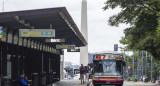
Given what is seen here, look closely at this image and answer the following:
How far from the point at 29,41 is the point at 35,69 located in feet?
10.1

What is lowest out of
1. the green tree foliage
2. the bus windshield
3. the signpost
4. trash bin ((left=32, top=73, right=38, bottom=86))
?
trash bin ((left=32, top=73, right=38, bottom=86))

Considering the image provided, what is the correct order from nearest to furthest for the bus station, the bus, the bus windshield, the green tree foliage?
1. the bus station
2. the bus
3. the bus windshield
4. the green tree foliage

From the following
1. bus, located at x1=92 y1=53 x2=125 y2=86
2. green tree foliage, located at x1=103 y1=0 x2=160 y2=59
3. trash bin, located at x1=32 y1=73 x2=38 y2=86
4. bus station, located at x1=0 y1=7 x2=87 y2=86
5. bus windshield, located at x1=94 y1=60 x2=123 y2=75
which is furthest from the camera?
green tree foliage, located at x1=103 y1=0 x2=160 y2=59

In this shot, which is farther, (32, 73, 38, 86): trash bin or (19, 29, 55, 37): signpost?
(32, 73, 38, 86): trash bin

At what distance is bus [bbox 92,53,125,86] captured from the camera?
96.9 feet

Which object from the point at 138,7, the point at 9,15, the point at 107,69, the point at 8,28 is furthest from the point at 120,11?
the point at 9,15

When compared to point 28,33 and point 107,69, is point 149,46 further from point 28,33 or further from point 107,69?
point 28,33

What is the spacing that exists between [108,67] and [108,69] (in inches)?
6.1

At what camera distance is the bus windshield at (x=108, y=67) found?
29.8 meters

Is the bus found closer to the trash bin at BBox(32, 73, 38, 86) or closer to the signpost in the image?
the trash bin at BBox(32, 73, 38, 86)

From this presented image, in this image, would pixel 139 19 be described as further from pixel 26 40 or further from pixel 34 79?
pixel 26 40

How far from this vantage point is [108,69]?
98.0ft

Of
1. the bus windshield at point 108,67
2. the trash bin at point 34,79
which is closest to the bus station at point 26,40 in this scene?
the trash bin at point 34,79

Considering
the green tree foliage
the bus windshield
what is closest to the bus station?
the bus windshield
